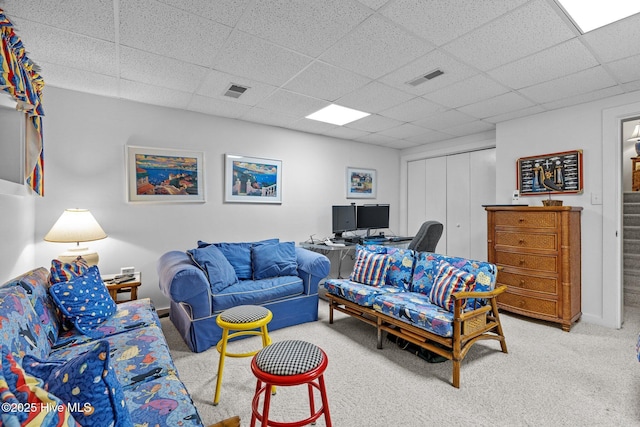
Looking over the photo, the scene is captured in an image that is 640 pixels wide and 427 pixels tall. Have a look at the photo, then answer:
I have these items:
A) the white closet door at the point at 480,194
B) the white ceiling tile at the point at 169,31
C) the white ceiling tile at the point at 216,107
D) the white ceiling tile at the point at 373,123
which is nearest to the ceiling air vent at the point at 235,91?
the white ceiling tile at the point at 216,107

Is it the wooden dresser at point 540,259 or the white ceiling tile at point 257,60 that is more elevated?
the white ceiling tile at point 257,60

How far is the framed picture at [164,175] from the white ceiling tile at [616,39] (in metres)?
3.84

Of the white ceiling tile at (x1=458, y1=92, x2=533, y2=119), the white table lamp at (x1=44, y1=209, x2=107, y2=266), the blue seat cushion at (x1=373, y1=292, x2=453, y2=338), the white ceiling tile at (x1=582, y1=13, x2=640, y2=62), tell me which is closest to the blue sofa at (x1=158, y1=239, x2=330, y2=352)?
the white table lamp at (x1=44, y1=209, x2=107, y2=266)

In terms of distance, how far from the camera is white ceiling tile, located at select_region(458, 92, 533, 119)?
3236mm

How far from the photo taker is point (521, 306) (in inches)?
132

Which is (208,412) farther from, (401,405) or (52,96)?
(52,96)

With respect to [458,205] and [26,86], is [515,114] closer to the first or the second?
[458,205]

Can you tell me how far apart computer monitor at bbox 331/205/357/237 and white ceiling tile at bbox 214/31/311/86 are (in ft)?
7.57

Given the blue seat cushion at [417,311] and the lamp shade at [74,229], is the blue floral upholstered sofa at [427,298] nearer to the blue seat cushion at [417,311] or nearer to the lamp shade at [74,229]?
the blue seat cushion at [417,311]

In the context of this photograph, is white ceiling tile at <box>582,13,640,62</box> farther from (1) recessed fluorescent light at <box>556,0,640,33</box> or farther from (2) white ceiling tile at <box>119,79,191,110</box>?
(2) white ceiling tile at <box>119,79,191,110</box>

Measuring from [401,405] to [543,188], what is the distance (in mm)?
3210

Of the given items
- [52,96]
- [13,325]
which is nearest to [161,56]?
[52,96]

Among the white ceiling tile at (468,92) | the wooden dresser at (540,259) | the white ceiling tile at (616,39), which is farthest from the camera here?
the wooden dresser at (540,259)

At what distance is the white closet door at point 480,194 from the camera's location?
14.9ft
